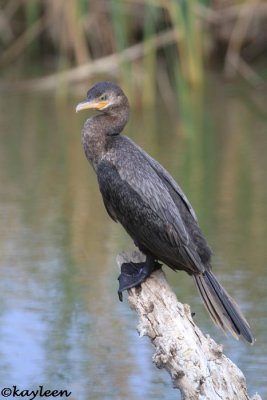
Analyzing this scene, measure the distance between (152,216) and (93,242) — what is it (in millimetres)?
2476

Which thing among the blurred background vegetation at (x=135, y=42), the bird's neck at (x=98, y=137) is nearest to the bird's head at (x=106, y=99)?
the bird's neck at (x=98, y=137)

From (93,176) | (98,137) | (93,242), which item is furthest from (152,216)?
(93,176)

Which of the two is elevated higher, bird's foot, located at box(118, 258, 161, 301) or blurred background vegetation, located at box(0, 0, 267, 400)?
blurred background vegetation, located at box(0, 0, 267, 400)

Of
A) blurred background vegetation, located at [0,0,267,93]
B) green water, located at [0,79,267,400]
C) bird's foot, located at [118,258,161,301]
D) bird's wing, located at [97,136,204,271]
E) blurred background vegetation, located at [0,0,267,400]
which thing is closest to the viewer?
bird's foot, located at [118,258,161,301]

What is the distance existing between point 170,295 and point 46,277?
2.25m

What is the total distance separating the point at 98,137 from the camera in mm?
4523

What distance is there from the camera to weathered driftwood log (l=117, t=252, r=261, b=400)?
146 inches

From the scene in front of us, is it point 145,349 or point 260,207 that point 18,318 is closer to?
point 145,349

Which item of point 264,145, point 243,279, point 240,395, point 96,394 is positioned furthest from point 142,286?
point 264,145

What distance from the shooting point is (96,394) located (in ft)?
15.9

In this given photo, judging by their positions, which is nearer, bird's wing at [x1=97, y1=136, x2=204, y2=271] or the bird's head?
bird's wing at [x1=97, y1=136, x2=204, y2=271]

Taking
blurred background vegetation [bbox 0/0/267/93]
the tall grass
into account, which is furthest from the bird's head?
blurred background vegetation [bbox 0/0/267/93]

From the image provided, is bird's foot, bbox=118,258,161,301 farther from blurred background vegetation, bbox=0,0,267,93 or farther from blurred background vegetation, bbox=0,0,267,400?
blurred background vegetation, bbox=0,0,267,93

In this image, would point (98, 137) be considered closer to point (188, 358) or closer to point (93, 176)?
point (188, 358)
